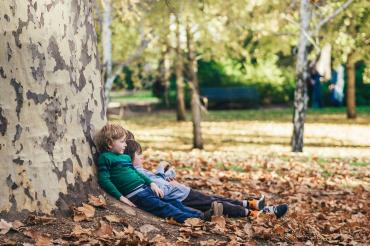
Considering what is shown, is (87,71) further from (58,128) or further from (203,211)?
(203,211)

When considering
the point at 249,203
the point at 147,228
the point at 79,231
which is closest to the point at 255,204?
the point at 249,203

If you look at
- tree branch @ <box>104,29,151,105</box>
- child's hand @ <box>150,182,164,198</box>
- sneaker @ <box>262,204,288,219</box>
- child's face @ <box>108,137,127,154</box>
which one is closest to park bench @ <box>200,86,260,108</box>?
tree branch @ <box>104,29,151,105</box>

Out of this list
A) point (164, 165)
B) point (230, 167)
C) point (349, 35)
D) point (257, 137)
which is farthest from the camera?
point (257, 137)

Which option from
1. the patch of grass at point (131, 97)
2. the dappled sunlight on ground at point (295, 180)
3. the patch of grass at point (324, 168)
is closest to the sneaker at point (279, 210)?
the dappled sunlight on ground at point (295, 180)

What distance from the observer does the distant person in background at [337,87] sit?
29748 millimetres

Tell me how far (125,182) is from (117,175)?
3.9 inches

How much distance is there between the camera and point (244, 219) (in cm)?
582

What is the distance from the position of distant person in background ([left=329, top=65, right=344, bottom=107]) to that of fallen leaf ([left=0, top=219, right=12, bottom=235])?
85.1ft

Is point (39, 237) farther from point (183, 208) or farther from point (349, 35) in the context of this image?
point (349, 35)

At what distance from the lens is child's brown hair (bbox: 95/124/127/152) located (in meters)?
5.15

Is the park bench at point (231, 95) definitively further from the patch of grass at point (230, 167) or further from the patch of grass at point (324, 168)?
the patch of grass at point (230, 167)

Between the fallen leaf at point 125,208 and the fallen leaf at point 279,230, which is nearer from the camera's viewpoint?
the fallen leaf at point 125,208

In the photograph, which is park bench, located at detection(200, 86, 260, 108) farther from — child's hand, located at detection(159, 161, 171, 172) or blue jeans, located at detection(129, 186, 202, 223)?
blue jeans, located at detection(129, 186, 202, 223)

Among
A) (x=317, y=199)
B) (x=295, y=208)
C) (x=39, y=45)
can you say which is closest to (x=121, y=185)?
(x=39, y=45)
